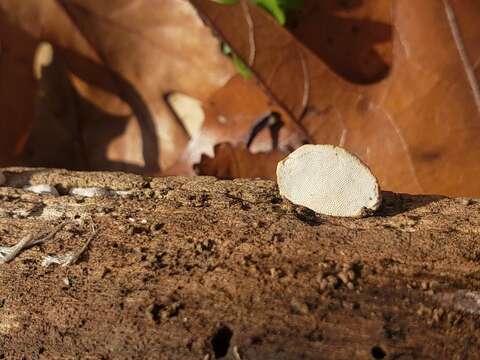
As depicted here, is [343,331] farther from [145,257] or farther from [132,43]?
[132,43]

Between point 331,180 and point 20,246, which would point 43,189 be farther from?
point 331,180

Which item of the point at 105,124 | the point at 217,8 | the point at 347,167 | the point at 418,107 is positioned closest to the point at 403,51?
the point at 418,107

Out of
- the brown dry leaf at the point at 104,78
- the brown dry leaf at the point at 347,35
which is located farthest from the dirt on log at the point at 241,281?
the brown dry leaf at the point at 104,78

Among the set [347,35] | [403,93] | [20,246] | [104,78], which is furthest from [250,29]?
[20,246]

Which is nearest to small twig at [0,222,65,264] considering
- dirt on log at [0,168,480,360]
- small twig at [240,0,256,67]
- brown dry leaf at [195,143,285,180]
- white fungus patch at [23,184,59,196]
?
dirt on log at [0,168,480,360]

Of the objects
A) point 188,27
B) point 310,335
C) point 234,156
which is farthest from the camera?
point 188,27

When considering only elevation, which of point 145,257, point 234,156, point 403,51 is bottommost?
point 145,257
